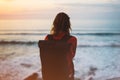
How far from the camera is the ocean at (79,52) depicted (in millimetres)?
8398

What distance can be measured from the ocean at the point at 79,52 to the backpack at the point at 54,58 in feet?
11.5

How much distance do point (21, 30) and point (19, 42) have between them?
2128 mm

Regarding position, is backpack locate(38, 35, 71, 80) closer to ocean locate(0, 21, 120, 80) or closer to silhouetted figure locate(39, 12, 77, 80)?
silhouetted figure locate(39, 12, 77, 80)

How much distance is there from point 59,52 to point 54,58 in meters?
0.08

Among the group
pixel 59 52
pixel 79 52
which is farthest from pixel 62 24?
pixel 79 52

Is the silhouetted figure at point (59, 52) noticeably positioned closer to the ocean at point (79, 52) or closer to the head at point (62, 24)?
the head at point (62, 24)

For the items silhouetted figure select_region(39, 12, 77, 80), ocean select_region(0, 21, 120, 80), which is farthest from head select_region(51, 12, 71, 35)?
ocean select_region(0, 21, 120, 80)

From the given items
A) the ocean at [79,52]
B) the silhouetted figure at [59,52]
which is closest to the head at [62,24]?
the silhouetted figure at [59,52]

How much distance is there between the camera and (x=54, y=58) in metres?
4.06

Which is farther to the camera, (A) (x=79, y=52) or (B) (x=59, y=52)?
(A) (x=79, y=52)

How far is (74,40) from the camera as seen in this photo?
409 centimetres

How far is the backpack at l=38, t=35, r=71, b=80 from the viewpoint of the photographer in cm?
404

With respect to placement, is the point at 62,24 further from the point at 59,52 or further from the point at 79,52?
the point at 79,52

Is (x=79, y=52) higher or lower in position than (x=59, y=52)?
lower
